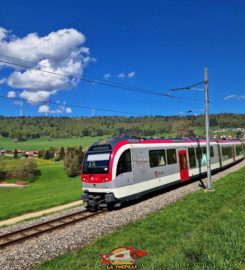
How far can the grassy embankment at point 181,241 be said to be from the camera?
20.5ft

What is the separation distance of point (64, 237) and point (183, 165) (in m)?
12.2

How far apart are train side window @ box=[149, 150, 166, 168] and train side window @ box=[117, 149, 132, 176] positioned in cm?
227

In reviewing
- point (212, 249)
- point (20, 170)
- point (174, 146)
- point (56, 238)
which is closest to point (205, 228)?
point (212, 249)

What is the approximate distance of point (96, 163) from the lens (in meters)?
15.2

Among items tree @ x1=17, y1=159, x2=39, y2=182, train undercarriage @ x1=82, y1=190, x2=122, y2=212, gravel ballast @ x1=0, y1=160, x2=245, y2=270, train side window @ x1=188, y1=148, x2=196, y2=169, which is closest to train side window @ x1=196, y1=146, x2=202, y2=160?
train side window @ x1=188, y1=148, x2=196, y2=169

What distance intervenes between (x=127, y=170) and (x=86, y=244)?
5.54 metres

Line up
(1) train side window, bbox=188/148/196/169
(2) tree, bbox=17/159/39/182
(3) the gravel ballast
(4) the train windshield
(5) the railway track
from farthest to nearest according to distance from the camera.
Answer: (2) tree, bbox=17/159/39/182
(1) train side window, bbox=188/148/196/169
(4) the train windshield
(5) the railway track
(3) the gravel ballast

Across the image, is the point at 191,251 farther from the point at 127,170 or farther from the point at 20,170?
the point at 20,170

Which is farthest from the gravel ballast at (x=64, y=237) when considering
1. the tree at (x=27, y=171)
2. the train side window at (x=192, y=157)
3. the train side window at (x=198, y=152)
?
the tree at (x=27, y=171)

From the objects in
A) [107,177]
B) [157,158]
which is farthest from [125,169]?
[157,158]

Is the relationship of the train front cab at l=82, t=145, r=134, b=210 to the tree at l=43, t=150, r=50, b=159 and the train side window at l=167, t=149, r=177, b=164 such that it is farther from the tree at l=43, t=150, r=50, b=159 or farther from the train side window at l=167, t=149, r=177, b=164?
the tree at l=43, t=150, r=50, b=159

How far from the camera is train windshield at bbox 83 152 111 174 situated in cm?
1466

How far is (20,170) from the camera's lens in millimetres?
87000

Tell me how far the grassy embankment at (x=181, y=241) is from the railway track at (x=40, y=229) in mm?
2655
